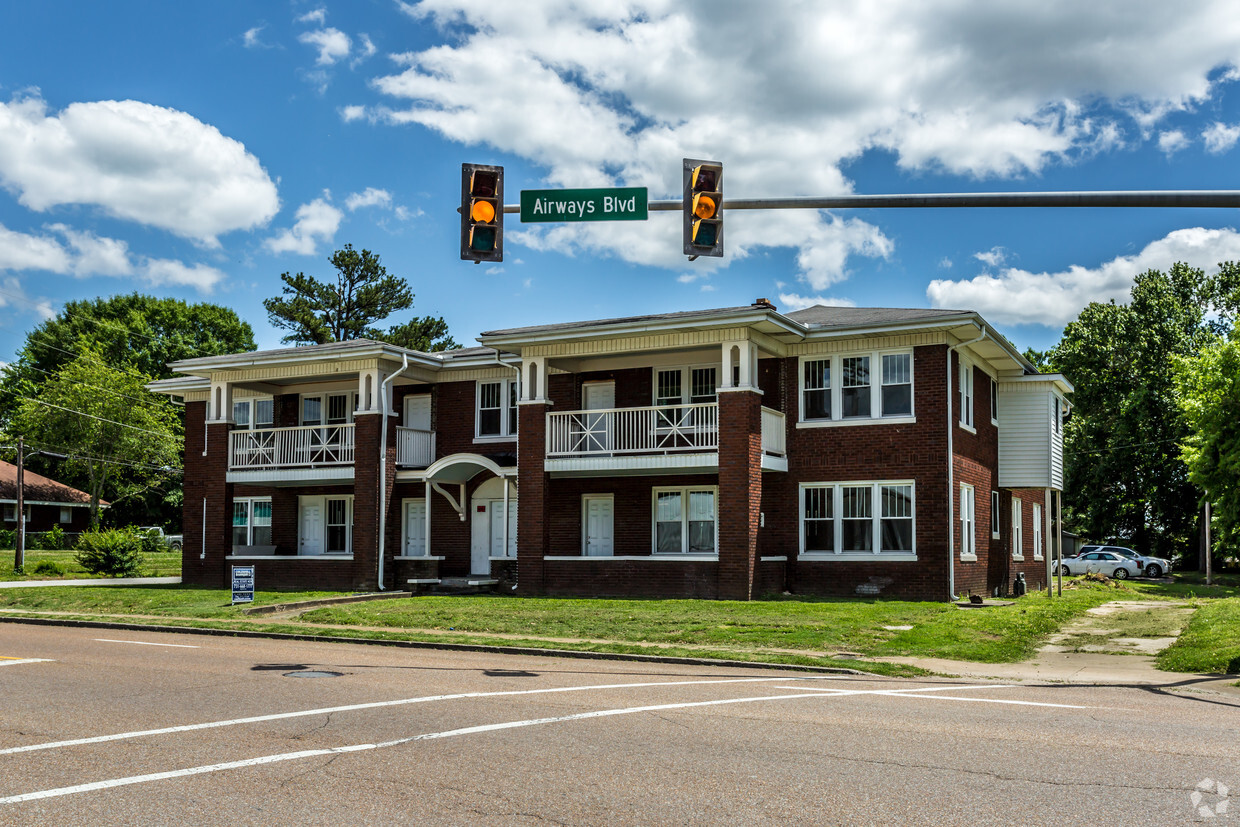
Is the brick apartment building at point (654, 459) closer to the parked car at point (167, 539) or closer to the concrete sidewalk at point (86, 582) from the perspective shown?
the concrete sidewalk at point (86, 582)

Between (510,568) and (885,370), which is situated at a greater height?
(885,370)

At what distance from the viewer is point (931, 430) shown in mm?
24062

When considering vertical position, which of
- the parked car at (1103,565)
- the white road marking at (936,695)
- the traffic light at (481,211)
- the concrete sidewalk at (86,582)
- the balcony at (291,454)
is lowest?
the concrete sidewalk at (86,582)

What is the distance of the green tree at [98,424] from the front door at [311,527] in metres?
32.9

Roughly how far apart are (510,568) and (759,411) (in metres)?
7.66

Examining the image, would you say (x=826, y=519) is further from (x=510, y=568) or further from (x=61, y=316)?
(x=61, y=316)

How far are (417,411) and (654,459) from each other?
8.87 meters

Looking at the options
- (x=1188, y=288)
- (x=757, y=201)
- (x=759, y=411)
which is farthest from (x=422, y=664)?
(x=1188, y=288)

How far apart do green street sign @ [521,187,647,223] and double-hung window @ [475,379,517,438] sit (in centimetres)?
1583

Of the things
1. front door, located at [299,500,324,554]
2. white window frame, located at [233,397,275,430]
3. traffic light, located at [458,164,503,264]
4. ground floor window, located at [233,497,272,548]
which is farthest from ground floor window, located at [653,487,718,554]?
traffic light, located at [458,164,503,264]

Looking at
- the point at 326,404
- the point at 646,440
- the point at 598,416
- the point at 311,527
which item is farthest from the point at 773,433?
the point at 311,527

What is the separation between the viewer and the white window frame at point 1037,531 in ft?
108

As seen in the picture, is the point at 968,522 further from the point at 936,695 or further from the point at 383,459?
the point at 936,695

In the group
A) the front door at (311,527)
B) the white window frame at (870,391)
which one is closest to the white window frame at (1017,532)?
the white window frame at (870,391)
